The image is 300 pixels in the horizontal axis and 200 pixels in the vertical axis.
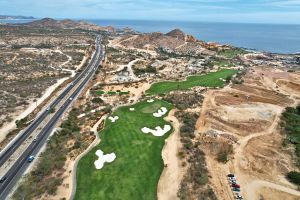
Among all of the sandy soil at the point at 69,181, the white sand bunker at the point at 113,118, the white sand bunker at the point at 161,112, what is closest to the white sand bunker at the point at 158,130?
A: the white sand bunker at the point at 161,112

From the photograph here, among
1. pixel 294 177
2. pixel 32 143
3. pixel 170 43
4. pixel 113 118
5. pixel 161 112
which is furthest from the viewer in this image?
pixel 170 43

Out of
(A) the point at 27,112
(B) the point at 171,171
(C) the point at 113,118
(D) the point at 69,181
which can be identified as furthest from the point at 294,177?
(A) the point at 27,112

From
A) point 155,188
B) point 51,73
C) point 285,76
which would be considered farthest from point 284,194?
point 51,73

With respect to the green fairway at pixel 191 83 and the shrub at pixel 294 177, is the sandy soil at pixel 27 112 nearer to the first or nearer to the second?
the green fairway at pixel 191 83

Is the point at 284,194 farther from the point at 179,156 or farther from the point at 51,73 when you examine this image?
the point at 51,73

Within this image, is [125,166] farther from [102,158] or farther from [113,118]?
[113,118]

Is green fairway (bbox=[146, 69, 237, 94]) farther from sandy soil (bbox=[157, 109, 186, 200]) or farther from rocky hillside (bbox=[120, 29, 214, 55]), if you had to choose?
rocky hillside (bbox=[120, 29, 214, 55])

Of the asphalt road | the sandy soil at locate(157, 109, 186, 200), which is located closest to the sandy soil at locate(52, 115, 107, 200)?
the asphalt road
